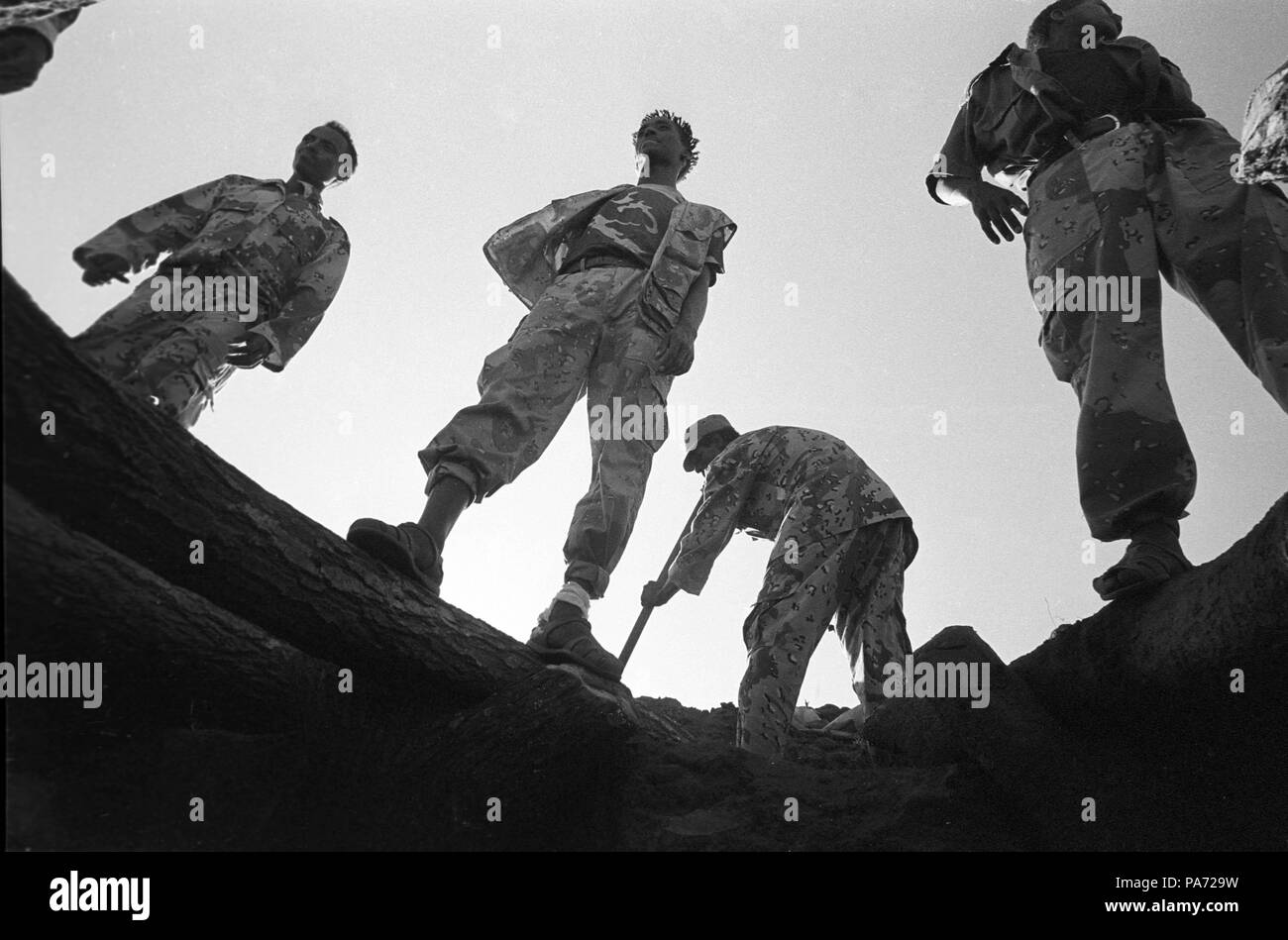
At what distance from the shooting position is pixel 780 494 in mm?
5312

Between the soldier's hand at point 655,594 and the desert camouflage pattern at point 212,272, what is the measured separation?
95.4 inches

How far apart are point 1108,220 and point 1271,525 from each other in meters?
1.36

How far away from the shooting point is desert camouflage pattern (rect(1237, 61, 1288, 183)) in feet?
7.19

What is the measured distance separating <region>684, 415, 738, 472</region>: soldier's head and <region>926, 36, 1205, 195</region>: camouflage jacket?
239 centimetres

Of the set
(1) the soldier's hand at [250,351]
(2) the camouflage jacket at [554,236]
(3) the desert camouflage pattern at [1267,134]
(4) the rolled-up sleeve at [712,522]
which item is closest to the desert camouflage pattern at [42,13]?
(1) the soldier's hand at [250,351]

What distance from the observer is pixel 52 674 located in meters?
2.15

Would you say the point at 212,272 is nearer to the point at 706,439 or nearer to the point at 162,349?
the point at 162,349

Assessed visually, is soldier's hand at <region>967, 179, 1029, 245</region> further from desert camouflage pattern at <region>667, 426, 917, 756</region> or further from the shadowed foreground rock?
the shadowed foreground rock

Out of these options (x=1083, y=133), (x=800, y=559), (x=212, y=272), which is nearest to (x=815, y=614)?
(x=800, y=559)

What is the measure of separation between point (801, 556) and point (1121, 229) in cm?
201

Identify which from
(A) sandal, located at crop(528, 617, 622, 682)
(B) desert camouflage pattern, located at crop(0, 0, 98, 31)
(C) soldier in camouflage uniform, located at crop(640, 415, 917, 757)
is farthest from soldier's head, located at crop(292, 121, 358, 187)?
(A) sandal, located at crop(528, 617, 622, 682)

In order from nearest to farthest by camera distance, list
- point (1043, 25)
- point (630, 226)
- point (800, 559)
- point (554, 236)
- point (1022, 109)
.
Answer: point (1022, 109) → point (1043, 25) → point (800, 559) → point (630, 226) → point (554, 236)

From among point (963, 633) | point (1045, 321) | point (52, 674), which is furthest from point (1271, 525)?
point (52, 674)
